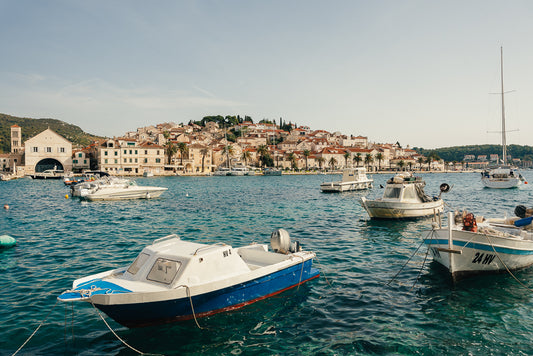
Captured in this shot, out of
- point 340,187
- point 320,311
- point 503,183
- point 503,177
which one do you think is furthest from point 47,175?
point 503,177

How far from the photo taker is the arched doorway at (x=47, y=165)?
365 feet

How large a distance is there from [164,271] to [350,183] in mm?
49649

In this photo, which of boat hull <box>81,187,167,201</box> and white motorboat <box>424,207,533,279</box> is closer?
white motorboat <box>424,207,533,279</box>

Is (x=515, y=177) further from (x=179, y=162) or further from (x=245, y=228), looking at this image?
(x=179, y=162)

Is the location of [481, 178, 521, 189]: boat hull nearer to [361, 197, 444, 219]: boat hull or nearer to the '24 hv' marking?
[361, 197, 444, 219]: boat hull

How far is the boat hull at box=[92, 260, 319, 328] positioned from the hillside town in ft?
256

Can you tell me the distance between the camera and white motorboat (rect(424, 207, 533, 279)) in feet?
39.2

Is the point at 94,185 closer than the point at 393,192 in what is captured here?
No

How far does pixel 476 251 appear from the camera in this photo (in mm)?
12031

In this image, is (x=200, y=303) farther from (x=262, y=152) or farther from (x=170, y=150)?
(x=262, y=152)

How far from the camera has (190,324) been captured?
8930mm

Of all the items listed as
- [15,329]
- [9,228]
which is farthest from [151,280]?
[9,228]

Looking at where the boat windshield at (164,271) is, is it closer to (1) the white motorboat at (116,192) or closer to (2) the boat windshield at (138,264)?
(2) the boat windshield at (138,264)

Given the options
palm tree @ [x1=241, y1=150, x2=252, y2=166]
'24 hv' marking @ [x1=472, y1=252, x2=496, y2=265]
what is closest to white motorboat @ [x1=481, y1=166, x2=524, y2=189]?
'24 hv' marking @ [x1=472, y1=252, x2=496, y2=265]
